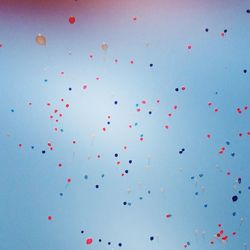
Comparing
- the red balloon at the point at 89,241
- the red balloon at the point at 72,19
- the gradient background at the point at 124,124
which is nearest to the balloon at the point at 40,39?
the gradient background at the point at 124,124

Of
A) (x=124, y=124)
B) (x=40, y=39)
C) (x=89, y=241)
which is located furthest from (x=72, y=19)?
(x=89, y=241)

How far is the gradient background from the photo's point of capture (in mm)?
1481

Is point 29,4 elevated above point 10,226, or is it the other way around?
point 29,4

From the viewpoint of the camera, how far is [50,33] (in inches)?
58.0

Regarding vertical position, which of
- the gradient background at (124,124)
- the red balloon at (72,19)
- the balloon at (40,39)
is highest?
the red balloon at (72,19)

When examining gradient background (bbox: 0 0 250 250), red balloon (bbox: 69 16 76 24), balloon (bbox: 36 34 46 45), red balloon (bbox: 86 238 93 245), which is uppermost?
red balloon (bbox: 69 16 76 24)

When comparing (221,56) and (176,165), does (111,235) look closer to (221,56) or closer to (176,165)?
(176,165)

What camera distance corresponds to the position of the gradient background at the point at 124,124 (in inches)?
58.3

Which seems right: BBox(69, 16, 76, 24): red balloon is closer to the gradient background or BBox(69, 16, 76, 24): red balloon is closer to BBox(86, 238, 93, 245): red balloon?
the gradient background

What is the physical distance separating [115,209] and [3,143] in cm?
52

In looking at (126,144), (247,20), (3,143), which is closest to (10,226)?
(3,143)

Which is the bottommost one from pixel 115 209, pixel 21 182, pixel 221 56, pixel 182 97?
pixel 115 209

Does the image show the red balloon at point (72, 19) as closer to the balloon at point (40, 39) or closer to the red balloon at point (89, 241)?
the balloon at point (40, 39)

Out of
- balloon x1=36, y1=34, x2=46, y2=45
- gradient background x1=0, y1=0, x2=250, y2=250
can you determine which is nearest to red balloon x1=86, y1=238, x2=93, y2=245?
gradient background x1=0, y1=0, x2=250, y2=250
